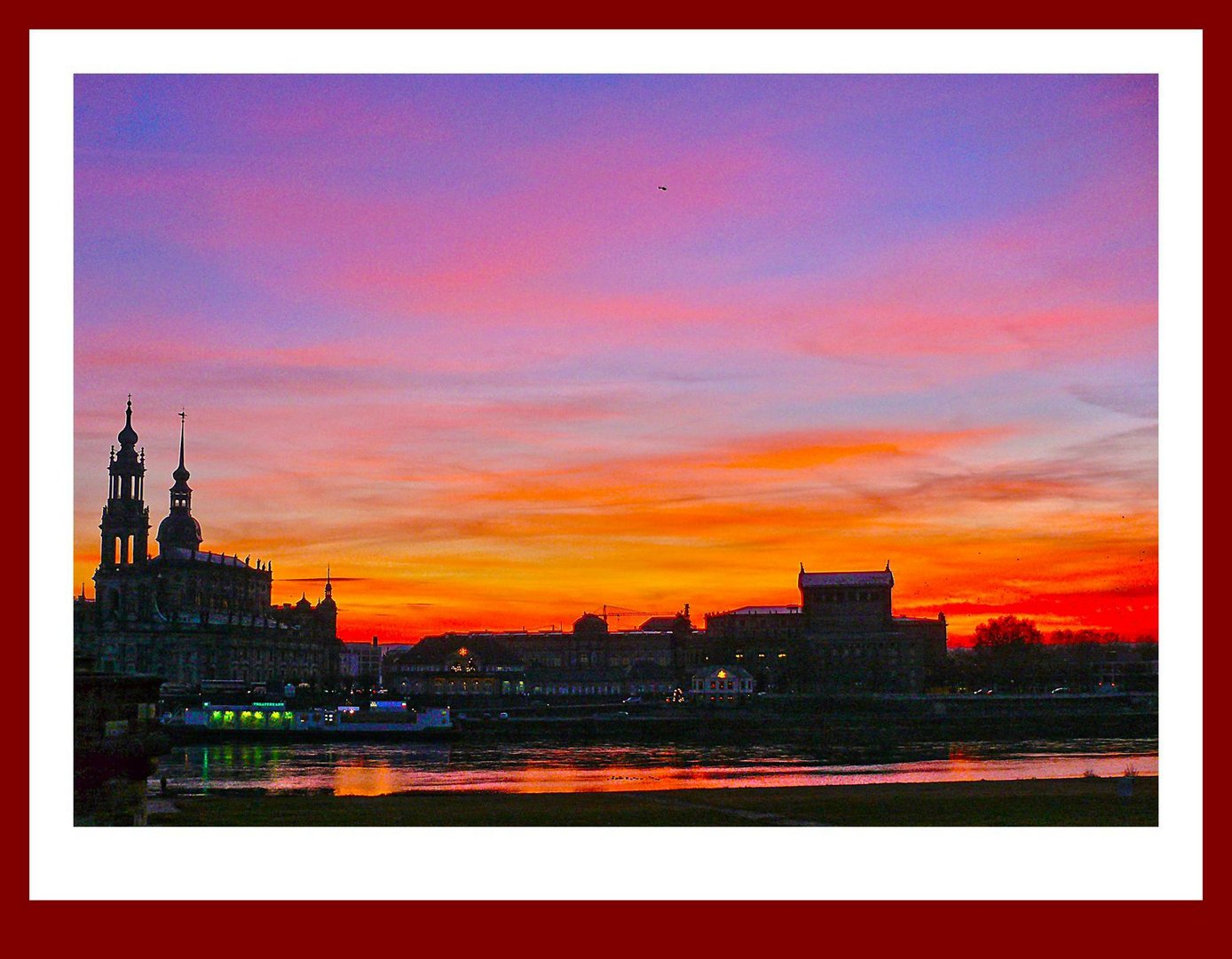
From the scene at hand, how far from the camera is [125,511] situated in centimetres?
11875

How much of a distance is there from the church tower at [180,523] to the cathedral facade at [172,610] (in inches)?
3.0

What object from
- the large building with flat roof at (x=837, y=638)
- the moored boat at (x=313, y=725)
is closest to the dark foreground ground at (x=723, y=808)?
the moored boat at (x=313, y=725)

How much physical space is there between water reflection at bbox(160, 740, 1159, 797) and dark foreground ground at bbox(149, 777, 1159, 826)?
202 inches

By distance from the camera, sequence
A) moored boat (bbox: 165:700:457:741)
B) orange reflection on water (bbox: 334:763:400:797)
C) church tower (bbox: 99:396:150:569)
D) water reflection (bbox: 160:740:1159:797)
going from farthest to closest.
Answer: church tower (bbox: 99:396:150:569), moored boat (bbox: 165:700:457:741), water reflection (bbox: 160:740:1159:797), orange reflection on water (bbox: 334:763:400:797)

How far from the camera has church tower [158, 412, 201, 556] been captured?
424 ft

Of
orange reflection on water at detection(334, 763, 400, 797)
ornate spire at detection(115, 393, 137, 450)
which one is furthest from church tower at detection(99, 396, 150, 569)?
orange reflection on water at detection(334, 763, 400, 797)

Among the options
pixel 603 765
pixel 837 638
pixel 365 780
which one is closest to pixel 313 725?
pixel 603 765

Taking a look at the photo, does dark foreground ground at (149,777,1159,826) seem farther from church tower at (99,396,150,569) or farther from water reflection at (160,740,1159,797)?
church tower at (99,396,150,569)

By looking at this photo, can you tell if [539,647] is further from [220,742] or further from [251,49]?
[251,49]

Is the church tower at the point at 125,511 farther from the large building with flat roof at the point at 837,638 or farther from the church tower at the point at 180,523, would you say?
the large building with flat roof at the point at 837,638

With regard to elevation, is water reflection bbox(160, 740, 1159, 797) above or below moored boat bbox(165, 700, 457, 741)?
above

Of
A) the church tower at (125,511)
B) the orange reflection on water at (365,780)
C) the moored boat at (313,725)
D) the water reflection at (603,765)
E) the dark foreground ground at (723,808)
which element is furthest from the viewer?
the church tower at (125,511)

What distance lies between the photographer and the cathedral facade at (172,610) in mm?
118125

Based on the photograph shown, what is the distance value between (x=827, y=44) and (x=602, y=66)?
104 inches
